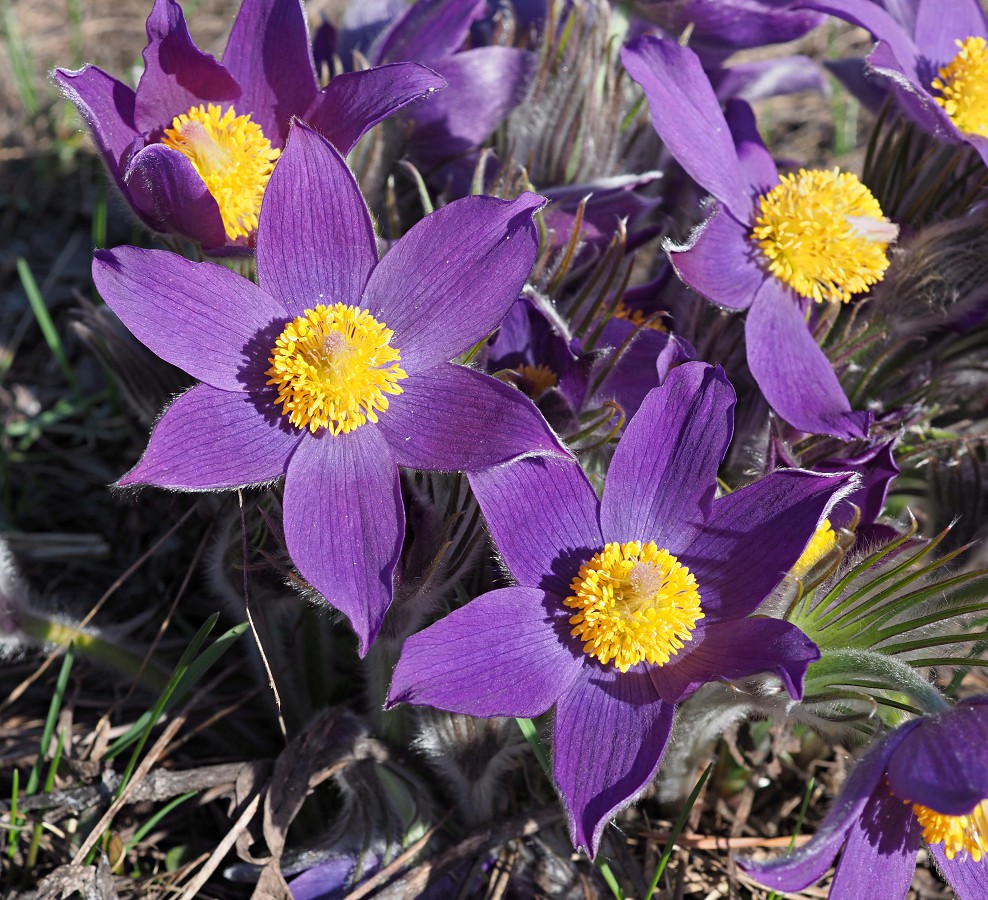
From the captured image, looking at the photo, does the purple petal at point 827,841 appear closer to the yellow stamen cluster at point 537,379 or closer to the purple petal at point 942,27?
the yellow stamen cluster at point 537,379

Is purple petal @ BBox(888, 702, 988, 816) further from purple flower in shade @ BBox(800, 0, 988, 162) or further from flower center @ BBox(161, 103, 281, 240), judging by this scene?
flower center @ BBox(161, 103, 281, 240)

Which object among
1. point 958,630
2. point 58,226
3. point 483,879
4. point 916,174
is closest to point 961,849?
point 958,630

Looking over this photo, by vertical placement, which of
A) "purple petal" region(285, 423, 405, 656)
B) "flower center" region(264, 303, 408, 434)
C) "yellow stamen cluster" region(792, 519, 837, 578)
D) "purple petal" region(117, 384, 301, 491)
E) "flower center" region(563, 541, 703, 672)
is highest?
"flower center" region(264, 303, 408, 434)

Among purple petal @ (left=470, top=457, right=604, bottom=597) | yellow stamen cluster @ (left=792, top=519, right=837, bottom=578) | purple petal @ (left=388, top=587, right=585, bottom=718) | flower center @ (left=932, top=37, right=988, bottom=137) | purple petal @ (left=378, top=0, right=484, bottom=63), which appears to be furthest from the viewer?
purple petal @ (left=378, top=0, right=484, bottom=63)

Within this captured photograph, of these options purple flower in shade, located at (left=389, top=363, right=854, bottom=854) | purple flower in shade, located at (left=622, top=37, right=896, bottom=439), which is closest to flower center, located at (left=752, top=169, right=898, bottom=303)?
purple flower in shade, located at (left=622, top=37, right=896, bottom=439)

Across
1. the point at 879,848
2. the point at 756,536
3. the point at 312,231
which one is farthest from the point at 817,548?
the point at 312,231

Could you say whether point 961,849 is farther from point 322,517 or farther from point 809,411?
point 322,517

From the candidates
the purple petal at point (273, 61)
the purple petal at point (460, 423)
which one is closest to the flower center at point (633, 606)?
the purple petal at point (460, 423)
